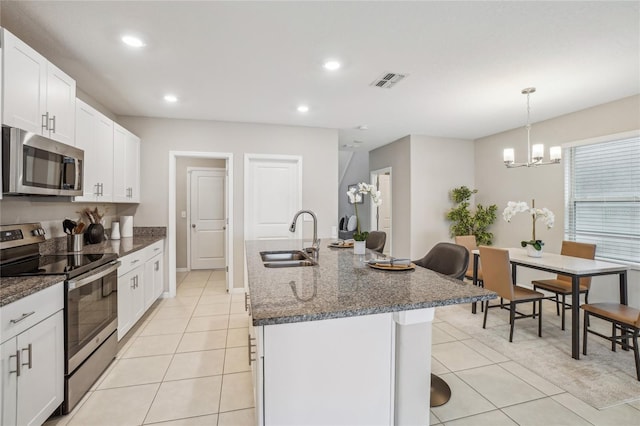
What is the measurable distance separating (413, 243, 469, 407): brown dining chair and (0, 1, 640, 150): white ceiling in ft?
5.30

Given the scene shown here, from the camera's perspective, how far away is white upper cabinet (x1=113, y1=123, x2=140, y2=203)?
141 inches

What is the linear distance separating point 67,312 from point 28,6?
77.0 inches

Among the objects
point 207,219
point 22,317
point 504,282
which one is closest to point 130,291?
point 22,317

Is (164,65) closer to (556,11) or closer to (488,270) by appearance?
(556,11)

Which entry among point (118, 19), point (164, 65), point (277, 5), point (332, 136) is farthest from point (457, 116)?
point (118, 19)

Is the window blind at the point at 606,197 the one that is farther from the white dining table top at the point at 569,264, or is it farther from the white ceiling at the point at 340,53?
the white dining table top at the point at 569,264

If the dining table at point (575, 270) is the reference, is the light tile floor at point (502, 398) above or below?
below

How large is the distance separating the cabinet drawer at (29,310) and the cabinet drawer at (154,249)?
1.74 metres

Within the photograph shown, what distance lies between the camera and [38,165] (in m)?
2.12

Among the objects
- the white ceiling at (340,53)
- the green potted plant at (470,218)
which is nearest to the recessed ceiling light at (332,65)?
the white ceiling at (340,53)

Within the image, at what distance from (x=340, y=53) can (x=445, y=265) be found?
1.91 metres

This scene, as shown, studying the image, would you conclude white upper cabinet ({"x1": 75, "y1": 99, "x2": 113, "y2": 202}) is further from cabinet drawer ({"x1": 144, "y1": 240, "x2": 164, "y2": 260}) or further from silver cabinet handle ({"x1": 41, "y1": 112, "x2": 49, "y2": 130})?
cabinet drawer ({"x1": 144, "y1": 240, "x2": 164, "y2": 260})

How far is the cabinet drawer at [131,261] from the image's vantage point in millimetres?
2807

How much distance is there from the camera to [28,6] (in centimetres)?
199
